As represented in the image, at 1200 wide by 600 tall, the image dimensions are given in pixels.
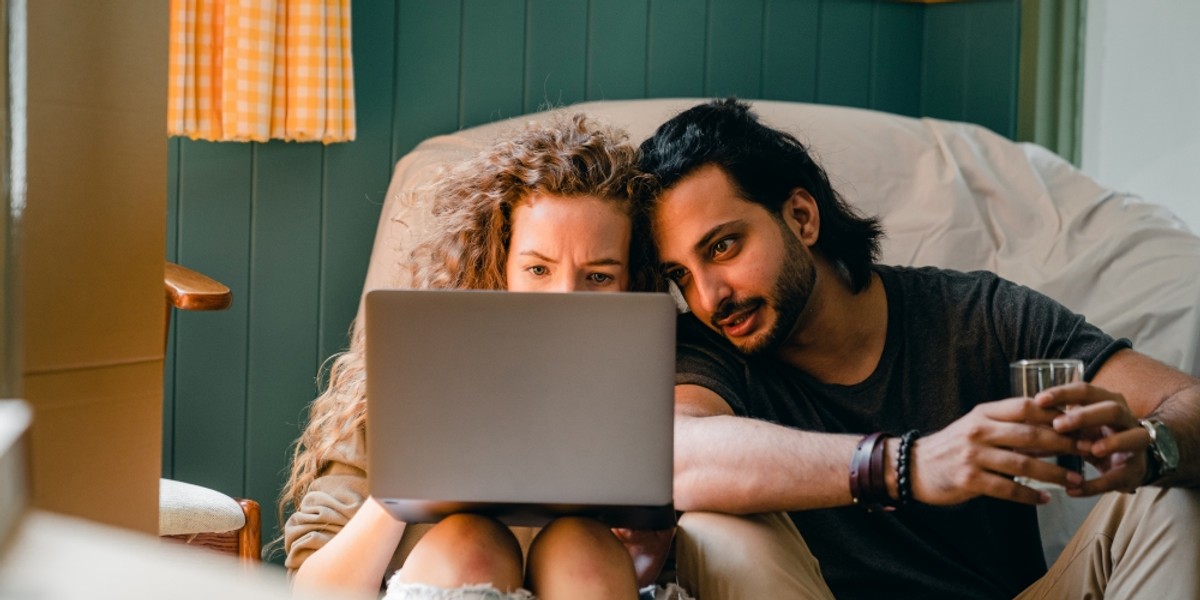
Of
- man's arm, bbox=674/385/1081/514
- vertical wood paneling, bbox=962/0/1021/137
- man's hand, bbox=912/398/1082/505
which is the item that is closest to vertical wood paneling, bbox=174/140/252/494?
man's arm, bbox=674/385/1081/514

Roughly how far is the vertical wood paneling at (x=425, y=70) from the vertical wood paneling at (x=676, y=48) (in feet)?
1.40

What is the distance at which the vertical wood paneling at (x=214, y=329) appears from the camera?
7.28 ft

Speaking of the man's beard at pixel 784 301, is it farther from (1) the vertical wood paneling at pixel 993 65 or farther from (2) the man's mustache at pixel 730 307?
(1) the vertical wood paneling at pixel 993 65

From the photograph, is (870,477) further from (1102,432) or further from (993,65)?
(993,65)

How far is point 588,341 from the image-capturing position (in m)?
0.99

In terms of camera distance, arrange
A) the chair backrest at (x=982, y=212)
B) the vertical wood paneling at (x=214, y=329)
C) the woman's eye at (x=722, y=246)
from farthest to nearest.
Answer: the vertical wood paneling at (x=214, y=329) < the chair backrest at (x=982, y=212) < the woman's eye at (x=722, y=246)

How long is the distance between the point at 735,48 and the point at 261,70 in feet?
3.42

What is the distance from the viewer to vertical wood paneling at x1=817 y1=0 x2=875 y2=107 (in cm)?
267

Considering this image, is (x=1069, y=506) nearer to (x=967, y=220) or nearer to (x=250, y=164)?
(x=967, y=220)

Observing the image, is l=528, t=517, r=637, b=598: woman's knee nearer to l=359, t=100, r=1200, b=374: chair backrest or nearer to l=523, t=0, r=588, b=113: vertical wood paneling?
l=359, t=100, r=1200, b=374: chair backrest

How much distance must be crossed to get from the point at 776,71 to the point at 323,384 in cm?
120

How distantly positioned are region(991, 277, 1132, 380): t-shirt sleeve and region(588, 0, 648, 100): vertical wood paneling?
3.60 ft

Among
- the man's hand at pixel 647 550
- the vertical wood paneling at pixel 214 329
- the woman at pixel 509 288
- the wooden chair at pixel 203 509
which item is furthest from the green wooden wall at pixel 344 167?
the man's hand at pixel 647 550

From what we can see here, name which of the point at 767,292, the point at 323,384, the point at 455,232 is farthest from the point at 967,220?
the point at 323,384
